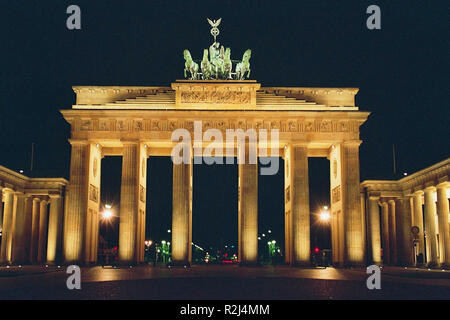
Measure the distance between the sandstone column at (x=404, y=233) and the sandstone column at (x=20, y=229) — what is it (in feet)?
131

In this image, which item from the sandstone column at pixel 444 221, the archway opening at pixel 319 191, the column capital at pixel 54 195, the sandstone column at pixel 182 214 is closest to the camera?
the sandstone column at pixel 444 221

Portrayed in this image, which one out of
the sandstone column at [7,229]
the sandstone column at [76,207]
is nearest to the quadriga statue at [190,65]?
the sandstone column at [76,207]

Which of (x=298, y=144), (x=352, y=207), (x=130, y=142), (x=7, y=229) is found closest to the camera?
(x=352, y=207)

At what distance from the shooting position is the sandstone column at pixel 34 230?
5944 cm

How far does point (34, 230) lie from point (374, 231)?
3643 centimetres

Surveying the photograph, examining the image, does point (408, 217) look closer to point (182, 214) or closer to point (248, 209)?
point (248, 209)

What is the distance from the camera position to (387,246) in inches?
2491

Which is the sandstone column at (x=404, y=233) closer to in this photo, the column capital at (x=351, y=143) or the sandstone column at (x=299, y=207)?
the column capital at (x=351, y=143)

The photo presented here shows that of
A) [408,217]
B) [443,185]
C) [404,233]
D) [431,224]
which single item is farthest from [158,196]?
[443,185]

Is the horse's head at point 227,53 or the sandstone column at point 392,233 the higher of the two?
the horse's head at point 227,53

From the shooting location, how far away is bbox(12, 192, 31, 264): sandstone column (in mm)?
57656

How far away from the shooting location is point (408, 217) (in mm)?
58625

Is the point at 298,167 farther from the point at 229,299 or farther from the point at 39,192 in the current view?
the point at 229,299
